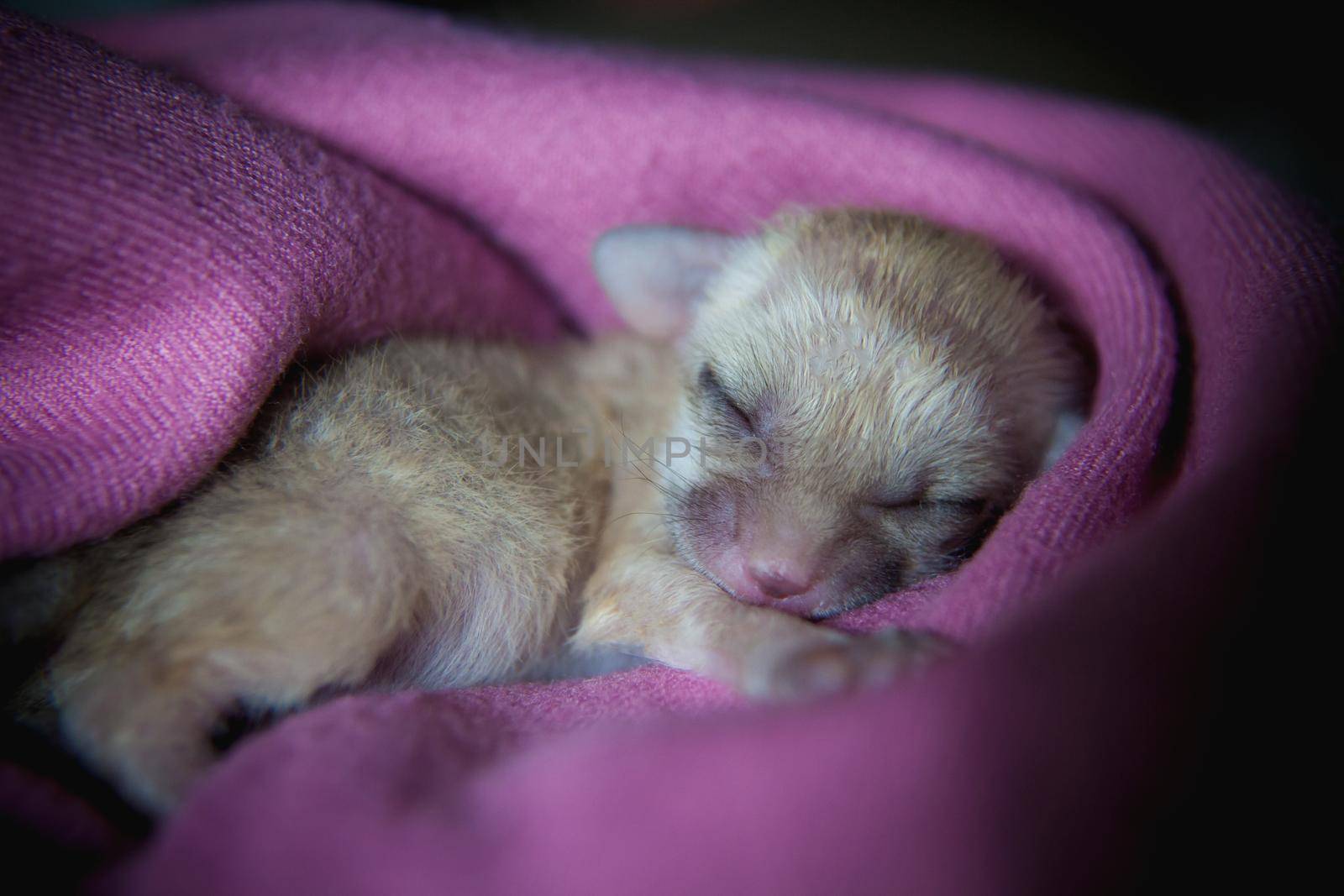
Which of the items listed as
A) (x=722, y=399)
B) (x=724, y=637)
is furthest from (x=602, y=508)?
(x=724, y=637)

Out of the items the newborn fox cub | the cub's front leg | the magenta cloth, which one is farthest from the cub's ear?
the cub's front leg

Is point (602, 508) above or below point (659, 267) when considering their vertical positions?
below

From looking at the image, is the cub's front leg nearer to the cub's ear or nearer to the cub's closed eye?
the cub's closed eye

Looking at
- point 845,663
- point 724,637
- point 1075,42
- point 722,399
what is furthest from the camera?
point 1075,42

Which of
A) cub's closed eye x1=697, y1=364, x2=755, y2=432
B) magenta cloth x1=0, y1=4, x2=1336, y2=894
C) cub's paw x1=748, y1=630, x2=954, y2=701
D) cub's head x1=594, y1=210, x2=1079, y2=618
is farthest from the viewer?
cub's closed eye x1=697, y1=364, x2=755, y2=432

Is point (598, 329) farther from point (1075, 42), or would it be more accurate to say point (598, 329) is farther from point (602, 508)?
point (1075, 42)

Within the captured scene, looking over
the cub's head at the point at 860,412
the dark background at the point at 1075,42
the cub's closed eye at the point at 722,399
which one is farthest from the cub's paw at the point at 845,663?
the dark background at the point at 1075,42
